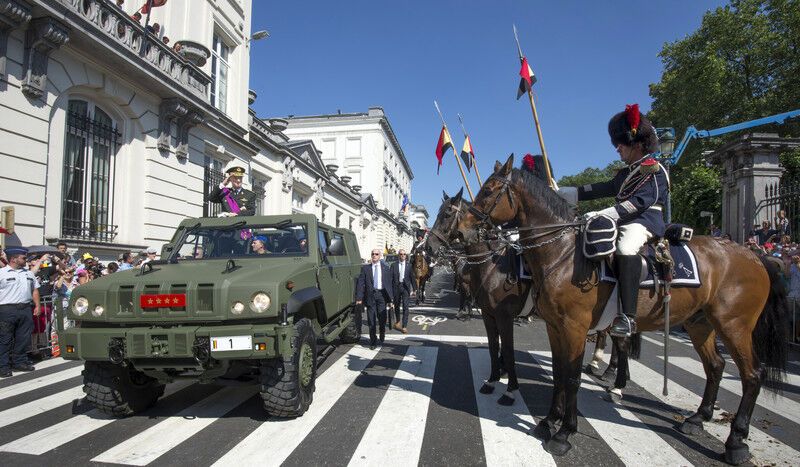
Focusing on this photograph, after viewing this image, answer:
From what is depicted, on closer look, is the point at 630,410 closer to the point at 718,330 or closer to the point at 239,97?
the point at 718,330

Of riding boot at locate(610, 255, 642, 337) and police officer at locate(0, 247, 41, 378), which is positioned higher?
riding boot at locate(610, 255, 642, 337)

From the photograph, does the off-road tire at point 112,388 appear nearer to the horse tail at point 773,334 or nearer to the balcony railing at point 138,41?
the horse tail at point 773,334

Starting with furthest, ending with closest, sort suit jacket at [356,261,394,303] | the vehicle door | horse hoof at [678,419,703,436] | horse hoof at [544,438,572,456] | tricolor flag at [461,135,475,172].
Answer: tricolor flag at [461,135,475,172]
suit jacket at [356,261,394,303]
the vehicle door
horse hoof at [678,419,703,436]
horse hoof at [544,438,572,456]

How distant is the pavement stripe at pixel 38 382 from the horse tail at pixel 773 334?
8578 millimetres

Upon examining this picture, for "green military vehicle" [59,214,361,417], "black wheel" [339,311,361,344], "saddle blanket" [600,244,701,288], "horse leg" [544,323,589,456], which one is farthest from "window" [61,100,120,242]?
"saddle blanket" [600,244,701,288]

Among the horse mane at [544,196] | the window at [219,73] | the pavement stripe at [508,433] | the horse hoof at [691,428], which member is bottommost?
the pavement stripe at [508,433]

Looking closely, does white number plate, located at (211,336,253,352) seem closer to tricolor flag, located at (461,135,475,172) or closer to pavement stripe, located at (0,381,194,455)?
pavement stripe, located at (0,381,194,455)

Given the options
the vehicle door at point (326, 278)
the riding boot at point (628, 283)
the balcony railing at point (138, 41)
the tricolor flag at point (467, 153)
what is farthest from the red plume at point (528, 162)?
the balcony railing at point (138, 41)

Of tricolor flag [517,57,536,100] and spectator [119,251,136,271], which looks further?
spectator [119,251,136,271]

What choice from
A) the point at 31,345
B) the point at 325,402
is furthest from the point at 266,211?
the point at 325,402

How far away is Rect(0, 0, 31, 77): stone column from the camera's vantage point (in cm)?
787

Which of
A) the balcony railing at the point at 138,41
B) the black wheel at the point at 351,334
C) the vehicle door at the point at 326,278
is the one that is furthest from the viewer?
the balcony railing at the point at 138,41

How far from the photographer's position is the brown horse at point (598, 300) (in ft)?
13.1

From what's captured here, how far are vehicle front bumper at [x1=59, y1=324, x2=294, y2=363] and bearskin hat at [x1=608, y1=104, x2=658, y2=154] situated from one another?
156 inches
